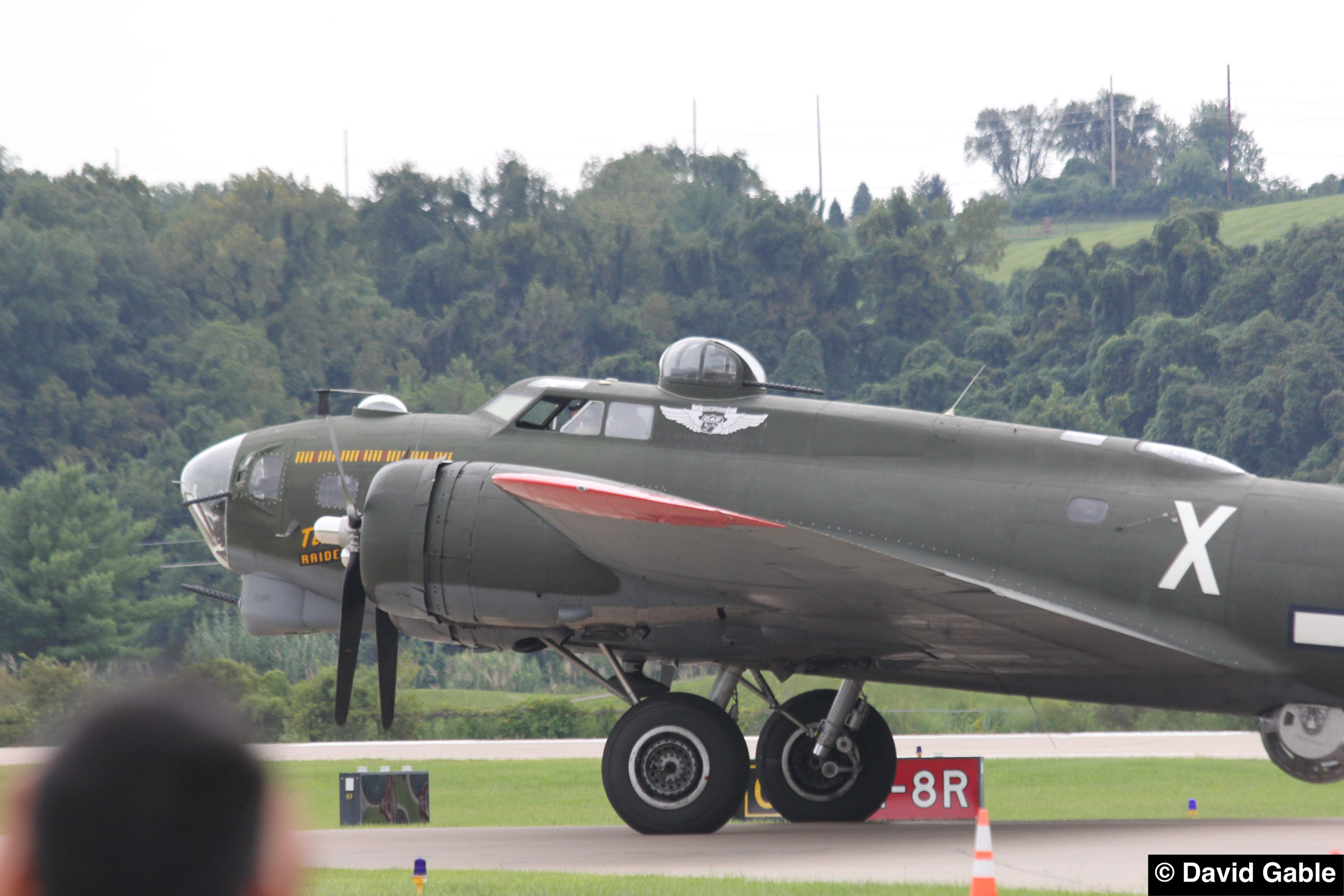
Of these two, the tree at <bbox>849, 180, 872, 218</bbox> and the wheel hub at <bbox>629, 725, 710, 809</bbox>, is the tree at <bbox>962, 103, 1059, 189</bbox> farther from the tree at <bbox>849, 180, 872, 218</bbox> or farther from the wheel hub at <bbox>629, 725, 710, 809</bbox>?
the wheel hub at <bbox>629, 725, 710, 809</bbox>

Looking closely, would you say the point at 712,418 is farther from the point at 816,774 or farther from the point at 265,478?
the point at 265,478

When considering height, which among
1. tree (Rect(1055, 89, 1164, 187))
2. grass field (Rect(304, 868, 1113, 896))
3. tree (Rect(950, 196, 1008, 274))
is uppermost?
tree (Rect(1055, 89, 1164, 187))

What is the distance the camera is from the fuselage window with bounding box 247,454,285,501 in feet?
52.9

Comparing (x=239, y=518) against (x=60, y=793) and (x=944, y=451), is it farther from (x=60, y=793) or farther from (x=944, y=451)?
(x=60, y=793)

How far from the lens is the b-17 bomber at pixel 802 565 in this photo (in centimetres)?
1336

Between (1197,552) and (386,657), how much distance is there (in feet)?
27.8

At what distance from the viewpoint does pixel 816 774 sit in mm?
15992

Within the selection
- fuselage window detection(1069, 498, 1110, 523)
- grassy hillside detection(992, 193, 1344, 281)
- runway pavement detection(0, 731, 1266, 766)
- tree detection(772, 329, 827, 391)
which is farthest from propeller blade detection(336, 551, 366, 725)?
grassy hillside detection(992, 193, 1344, 281)

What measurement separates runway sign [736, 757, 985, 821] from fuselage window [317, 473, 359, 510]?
5.52 meters

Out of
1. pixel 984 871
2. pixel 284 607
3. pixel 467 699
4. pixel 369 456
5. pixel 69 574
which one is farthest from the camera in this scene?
pixel 69 574

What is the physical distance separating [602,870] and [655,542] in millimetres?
2900

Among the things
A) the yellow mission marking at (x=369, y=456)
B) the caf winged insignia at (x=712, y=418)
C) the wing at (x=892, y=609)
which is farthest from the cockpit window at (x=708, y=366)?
the yellow mission marking at (x=369, y=456)

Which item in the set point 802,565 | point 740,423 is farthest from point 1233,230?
point 802,565

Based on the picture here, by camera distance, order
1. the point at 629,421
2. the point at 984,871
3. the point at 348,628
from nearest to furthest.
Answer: the point at 984,871
the point at 348,628
the point at 629,421
